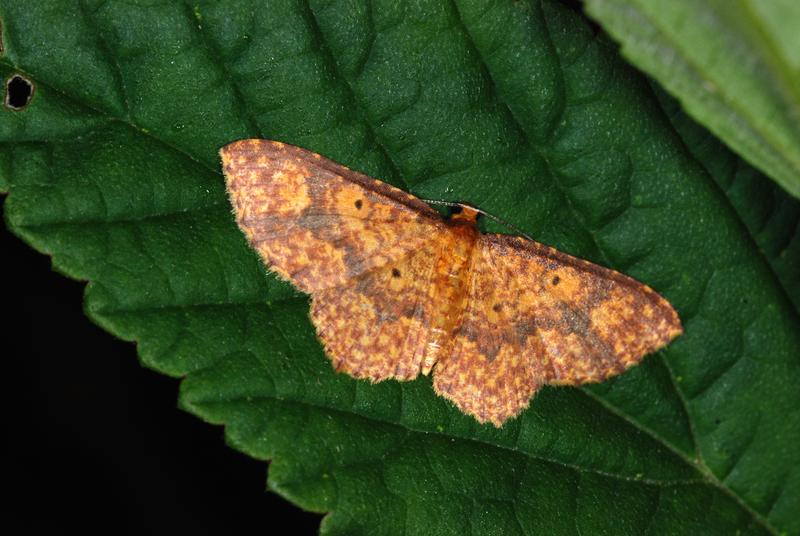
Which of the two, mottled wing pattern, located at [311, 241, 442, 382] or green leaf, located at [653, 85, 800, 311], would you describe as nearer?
mottled wing pattern, located at [311, 241, 442, 382]

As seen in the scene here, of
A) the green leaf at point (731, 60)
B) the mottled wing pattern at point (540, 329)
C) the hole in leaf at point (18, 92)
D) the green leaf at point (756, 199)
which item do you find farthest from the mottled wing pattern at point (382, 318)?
the green leaf at point (731, 60)

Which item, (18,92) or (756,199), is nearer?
(18,92)

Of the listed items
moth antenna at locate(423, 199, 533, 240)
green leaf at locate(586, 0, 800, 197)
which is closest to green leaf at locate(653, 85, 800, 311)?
moth antenna at locate(423, 199, 533, 240)

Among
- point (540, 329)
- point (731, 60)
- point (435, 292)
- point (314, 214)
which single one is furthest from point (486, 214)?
point (731, 60)

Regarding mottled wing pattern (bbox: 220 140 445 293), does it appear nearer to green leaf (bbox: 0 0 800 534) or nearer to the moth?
the moth

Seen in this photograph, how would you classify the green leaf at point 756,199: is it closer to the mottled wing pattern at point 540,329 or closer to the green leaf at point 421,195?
the green leaf at point 421,195

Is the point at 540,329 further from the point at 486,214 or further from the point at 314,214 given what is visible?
the point at 314,214
